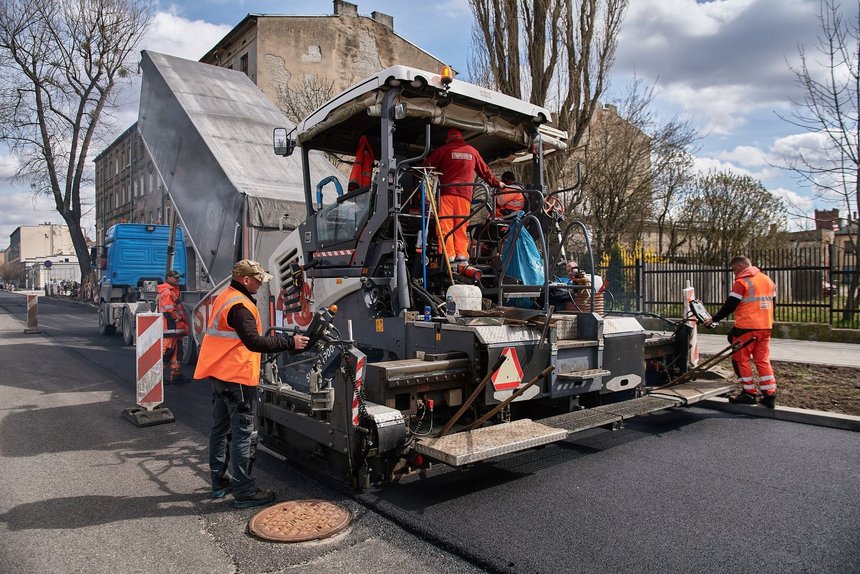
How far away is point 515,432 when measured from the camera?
407cm

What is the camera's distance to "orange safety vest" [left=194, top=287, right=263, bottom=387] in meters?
4.18

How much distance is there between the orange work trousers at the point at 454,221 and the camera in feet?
16.9

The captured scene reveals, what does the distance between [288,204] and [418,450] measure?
5.12m

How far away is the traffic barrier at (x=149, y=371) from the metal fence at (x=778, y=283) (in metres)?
7.56

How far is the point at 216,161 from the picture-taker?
811 centimetres

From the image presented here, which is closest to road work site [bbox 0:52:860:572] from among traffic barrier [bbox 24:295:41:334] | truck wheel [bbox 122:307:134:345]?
truck wheel [bbox 122:307:134:345]

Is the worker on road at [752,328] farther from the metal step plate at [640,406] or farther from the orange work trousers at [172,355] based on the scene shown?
the orange work trousers at [172,355]

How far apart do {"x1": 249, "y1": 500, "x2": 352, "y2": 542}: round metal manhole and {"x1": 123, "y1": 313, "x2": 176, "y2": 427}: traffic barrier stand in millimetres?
3039

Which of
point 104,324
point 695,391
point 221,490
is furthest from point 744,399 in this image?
point 104,324

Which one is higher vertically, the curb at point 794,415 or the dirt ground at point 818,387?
the dirt ground at point 818,387

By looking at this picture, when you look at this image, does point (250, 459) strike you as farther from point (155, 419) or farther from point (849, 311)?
point (849, 311)

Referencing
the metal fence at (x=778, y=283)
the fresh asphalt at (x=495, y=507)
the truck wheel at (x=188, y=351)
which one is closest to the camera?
the fresh asphalt at (x=495, y=507)

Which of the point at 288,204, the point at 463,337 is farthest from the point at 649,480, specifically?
the point at 288,204

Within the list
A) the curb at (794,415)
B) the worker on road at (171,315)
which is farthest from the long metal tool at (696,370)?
the worker on road at (171,315)
